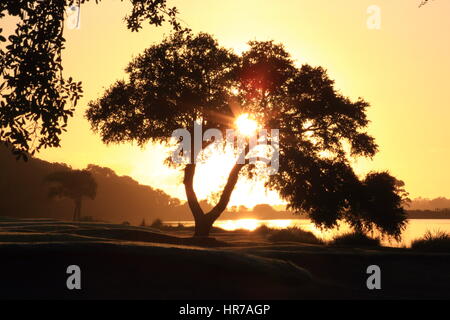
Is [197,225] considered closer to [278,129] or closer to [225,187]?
[225,187]

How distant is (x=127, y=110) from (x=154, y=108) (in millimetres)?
2499

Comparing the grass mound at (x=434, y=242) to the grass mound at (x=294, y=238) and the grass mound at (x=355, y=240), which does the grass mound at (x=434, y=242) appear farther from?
the grass mound at (x=294, y=238)

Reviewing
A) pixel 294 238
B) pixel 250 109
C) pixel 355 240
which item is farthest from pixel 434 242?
pixel 250 109

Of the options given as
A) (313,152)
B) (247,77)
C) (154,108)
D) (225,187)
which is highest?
(247,77)

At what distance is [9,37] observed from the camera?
14648 millimetres

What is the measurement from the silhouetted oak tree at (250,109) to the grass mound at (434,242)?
16.0 ft

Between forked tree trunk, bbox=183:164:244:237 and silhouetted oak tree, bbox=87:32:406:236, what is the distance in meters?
0.07

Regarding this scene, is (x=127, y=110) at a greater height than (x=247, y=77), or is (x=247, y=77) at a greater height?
(x=247, y=77)

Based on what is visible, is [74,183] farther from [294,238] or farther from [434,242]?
[434,242]

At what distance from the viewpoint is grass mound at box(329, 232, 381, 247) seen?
35.8m

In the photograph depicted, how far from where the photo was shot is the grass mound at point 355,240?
35.8 metres

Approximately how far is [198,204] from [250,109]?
796cm

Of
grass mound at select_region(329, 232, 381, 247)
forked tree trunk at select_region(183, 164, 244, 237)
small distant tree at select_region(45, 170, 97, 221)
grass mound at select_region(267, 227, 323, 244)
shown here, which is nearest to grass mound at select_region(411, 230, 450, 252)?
grass mound at select_region(329, 232, 381, 247)
